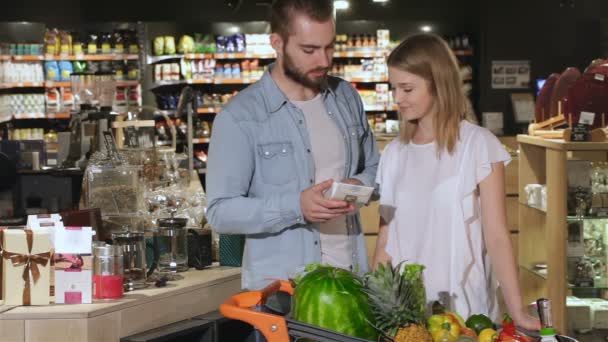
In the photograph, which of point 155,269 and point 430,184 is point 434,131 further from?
point 155,269

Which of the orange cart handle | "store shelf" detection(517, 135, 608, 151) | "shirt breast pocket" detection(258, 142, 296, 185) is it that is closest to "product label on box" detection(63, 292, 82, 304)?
"shirt breast pocket" detection(258, 142, 296, 185)

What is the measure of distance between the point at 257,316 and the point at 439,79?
3.81ft

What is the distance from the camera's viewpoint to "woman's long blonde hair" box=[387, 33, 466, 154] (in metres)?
2.90

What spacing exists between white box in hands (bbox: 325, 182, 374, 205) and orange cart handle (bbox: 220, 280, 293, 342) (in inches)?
13.8

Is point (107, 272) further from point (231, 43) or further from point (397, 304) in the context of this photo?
point (231, 43)

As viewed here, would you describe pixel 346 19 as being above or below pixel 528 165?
above

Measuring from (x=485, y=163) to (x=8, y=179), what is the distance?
12.5ft

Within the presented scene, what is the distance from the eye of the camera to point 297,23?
9.48 ft

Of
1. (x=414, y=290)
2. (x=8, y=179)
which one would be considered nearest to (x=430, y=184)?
(x=414, y=290)

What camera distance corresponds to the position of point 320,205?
2.63 metres

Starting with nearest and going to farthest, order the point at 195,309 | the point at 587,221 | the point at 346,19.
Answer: the point at 195,309 → the point at 587,221 → the point at 346,19

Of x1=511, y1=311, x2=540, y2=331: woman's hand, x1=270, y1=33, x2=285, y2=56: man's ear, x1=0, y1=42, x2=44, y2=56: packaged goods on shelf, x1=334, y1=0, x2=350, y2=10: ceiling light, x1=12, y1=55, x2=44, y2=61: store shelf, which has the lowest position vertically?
x1=511, y1=311, x2=540, y2=331: woman's hand

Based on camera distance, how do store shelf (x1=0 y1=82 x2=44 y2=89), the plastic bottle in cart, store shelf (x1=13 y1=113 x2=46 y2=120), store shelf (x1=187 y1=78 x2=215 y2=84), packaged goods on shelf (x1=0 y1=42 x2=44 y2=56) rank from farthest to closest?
1. store shelf (x1=187 y1=78 x2=215 y2=84)
2. store shelf (x1=13 y1=113 x2=46 y2=120)
3. packaged goods on shelf (x1=0 y1=42 x2=44 y2=56)
4. store shelf (x1=0 y1=82 x2=44 y2=89)
5. the plastic bottle in cart

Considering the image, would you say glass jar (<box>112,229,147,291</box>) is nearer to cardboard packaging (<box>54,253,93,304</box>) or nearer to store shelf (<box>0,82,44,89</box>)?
cardboard packaging (<box>54,253,93,304</box>)
